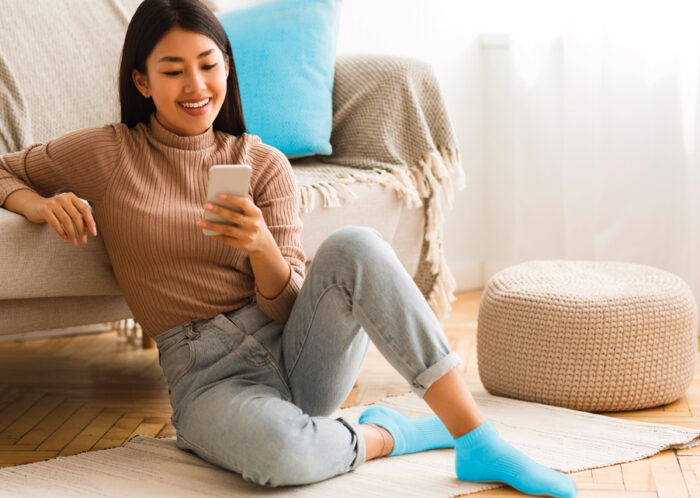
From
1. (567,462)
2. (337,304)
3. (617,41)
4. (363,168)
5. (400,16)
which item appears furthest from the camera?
(400,16)

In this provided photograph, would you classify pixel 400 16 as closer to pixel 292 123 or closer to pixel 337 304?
pixel 292 123

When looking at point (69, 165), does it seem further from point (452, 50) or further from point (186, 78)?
point (452, 50)

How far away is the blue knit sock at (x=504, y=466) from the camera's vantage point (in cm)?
121

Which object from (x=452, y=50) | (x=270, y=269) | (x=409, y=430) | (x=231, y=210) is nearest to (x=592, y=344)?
(x=409, y=430)

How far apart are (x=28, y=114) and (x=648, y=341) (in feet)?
4.05

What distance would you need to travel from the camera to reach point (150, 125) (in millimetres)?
1407

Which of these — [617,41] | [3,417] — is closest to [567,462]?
[3,417]

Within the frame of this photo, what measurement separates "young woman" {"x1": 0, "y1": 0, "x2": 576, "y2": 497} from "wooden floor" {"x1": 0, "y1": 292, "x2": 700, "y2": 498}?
0.59ft

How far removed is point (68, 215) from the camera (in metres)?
1.29

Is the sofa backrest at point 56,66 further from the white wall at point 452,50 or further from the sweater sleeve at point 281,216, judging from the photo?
the white wall at point 452,50

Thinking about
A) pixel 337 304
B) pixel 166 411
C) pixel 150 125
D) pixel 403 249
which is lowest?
pixel 166 411

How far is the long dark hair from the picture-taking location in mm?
1314

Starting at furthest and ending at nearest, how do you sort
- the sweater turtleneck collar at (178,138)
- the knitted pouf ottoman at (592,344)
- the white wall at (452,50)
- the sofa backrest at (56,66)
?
1. the white wall at (452,50)
2. the sofa backrest at (56,66)
3. the knitted pouf ottoman at (592,344)
4. the sweater turtleneck collar at (178,138)

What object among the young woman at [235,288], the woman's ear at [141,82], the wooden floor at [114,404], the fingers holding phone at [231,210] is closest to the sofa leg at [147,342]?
the wooden floor at [114,404]
